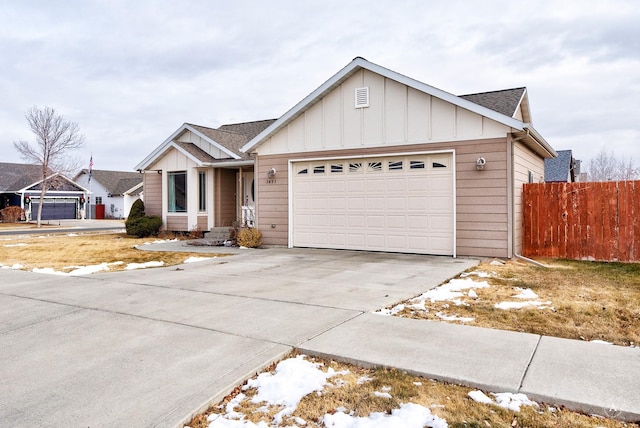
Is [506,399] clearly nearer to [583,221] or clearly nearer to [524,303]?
[524,303]

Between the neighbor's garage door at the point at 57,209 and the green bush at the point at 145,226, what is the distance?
23768 mm

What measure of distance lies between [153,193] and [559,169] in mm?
20958

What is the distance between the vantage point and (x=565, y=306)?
18.0 feet

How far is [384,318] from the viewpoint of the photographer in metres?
4.94

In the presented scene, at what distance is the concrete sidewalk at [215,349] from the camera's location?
2.94m

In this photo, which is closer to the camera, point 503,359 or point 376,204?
point 503,359

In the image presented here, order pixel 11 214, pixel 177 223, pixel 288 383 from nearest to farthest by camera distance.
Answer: pixel 288 383
pixel 177 223
pixel 11 214

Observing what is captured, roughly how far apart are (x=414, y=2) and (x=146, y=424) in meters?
12.2

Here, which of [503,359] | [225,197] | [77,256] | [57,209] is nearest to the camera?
[503,359]

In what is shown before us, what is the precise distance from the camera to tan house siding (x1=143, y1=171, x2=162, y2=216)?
17703 millimetres

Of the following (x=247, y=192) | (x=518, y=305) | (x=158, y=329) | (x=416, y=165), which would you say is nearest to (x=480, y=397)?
(x=518, y=305)

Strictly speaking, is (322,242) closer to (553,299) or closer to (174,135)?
(553,299)

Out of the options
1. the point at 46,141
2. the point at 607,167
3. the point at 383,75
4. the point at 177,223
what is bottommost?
the point at 177,223

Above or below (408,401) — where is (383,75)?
above
